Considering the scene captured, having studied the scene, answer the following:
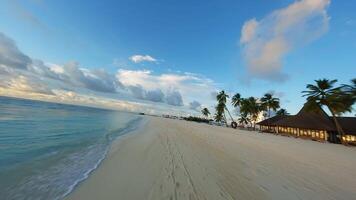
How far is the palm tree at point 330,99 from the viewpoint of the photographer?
29516mm

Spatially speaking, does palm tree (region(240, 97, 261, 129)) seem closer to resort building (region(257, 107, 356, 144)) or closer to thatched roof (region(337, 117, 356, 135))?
resort building (region(257, 107, 356, 144))

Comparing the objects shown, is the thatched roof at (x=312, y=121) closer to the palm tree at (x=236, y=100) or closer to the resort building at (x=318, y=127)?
the resort building at (x=318, y=127)

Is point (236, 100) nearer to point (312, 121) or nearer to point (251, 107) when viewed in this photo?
point (251, 107)

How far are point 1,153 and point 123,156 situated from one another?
168 inches

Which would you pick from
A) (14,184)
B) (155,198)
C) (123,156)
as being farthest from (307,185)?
(14,184)

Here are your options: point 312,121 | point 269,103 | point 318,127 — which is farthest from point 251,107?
point 318,127

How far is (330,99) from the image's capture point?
101 feet

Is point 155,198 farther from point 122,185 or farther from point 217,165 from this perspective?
point 217,165

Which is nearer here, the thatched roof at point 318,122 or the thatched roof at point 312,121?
the thatched roof at point 318,122

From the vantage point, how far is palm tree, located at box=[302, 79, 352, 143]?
2952 centimetres

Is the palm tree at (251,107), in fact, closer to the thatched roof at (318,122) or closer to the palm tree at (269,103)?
the palm tree at (269,103)

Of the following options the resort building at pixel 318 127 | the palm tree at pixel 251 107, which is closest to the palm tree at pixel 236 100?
the palm tree at pixel 251 107

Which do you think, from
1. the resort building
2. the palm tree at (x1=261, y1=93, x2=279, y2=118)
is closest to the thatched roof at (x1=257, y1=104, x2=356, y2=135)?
the resort building

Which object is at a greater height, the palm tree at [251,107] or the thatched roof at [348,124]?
the palm tree at [251,107]
